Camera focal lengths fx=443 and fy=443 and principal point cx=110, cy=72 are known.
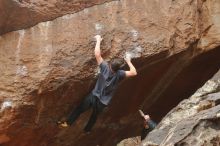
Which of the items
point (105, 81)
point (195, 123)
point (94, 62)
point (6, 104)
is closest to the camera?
point (195, 123)

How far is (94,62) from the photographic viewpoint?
26.2 feet

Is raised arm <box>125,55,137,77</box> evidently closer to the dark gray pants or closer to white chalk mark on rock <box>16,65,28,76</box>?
the dark gray pants

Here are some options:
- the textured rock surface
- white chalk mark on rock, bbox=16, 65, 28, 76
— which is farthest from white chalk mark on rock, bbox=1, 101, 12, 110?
the textured rock surface

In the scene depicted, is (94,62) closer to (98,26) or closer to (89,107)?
(98,26)

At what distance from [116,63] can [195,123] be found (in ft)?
7.00

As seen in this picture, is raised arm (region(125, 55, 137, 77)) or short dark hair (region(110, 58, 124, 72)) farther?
short dark hair (region(110, 58, 124, 72))

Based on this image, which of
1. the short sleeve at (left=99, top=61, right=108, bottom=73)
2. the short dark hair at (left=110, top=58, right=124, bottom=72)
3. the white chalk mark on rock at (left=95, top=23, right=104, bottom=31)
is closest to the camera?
the short sleeve at (left=99, top=61, right=108, bottom=73)

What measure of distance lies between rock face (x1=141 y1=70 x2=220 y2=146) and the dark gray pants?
1151mm

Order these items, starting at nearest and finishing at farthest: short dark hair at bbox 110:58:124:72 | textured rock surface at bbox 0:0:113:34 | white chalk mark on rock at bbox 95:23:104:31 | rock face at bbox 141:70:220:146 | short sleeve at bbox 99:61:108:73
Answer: rock face at bbox 141:70:220:146
short sleeve at bbox 99:61:108:73
short dark hair at bbox 110:58:124:72
textured rock surface at bbox 0:0:113:34
white chalk mark on rock at bbox 95:23:104:31

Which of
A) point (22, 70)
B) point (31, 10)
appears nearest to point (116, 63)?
point (22, 70)

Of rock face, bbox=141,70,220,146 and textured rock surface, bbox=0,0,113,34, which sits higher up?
textured rock surface, bbox=0,0,113,34

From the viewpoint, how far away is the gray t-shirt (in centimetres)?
762

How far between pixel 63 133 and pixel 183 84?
2691 millimetres

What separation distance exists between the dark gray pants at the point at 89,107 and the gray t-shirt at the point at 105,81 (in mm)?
98
